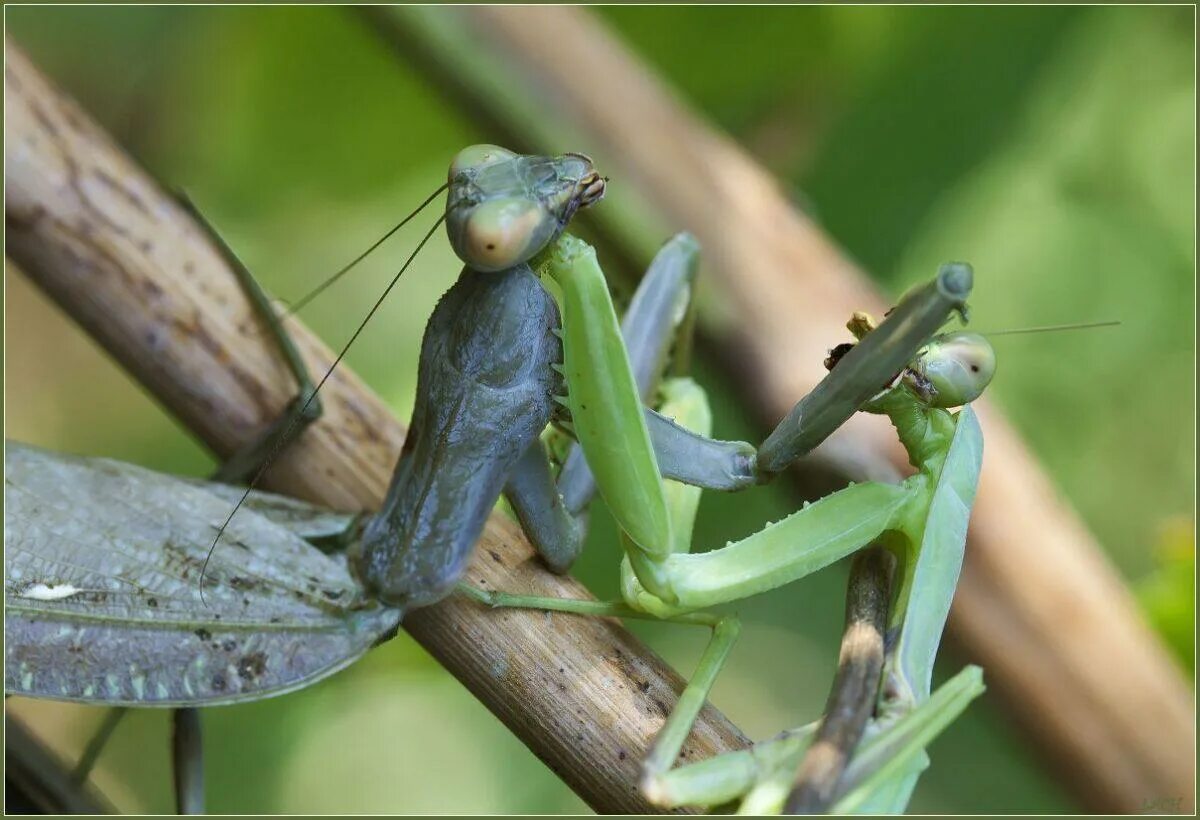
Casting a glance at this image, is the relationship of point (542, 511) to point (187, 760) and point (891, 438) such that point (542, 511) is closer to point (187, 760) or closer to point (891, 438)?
point (187, 760)

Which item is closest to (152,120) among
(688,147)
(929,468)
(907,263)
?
(688,147)

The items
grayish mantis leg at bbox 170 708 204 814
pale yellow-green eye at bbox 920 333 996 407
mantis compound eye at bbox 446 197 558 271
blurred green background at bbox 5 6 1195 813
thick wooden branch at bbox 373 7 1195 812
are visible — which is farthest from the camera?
blurred green background at bbox 5 6 1195 813

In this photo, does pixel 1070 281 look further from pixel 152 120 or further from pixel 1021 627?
pixel 152 120

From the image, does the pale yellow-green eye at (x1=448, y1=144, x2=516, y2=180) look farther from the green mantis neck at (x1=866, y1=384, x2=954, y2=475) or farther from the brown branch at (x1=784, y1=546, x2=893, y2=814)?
the brown branch at (x1=784, y1=546, x2=893, y2=814)

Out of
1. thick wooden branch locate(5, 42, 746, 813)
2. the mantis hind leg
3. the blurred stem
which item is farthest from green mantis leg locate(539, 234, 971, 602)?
the blurred stem

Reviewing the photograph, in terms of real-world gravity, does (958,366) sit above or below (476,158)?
above

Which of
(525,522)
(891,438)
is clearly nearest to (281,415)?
(525,522)
